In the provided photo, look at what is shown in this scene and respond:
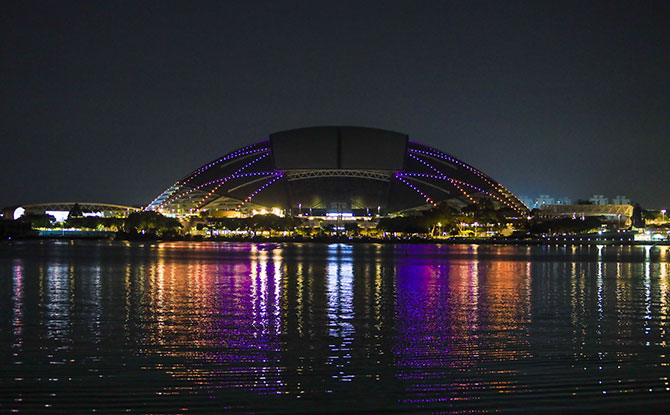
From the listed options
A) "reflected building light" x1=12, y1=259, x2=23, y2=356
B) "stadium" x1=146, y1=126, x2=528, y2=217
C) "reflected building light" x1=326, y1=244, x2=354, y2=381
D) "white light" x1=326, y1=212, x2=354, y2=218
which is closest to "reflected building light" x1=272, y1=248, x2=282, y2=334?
"reflected building light" x1=326, y1=244, x2=354, y2=381

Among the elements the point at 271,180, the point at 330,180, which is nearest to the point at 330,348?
the point at 271,180

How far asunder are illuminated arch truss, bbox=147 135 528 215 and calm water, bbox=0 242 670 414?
8167cm

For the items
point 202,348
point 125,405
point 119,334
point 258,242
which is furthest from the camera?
point 258,242

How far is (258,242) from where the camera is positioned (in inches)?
3986

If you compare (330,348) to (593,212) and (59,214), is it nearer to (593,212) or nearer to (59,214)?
(593,212)

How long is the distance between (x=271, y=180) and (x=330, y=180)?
878cm

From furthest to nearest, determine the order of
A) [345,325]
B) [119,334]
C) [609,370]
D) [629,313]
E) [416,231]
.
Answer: [416,231]
[629,313]
[345,325]
[119,334]
[609,370]

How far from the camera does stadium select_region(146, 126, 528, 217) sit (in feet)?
373

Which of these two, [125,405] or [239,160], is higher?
[239,160]

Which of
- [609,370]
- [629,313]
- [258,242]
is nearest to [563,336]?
[609,370]

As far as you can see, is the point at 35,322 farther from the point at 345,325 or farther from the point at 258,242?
the point at 258,242

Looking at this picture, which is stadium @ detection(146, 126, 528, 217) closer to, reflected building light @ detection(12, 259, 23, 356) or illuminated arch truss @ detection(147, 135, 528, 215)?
illuminated arch truss @ detection(147, 135, 528, 215)

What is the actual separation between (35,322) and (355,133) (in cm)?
10105

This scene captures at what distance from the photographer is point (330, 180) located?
11625 centimetres
